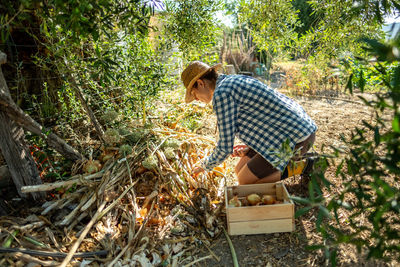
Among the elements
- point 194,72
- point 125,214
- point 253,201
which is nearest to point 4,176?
point 125,214

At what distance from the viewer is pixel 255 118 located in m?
2.26

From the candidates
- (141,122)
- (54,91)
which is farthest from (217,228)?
(54,91)

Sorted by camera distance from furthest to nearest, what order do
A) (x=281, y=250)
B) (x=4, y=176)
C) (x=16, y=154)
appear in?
1. (x=4, y=176)
2. (x=16, y=154)
3. (x=281, y=250)

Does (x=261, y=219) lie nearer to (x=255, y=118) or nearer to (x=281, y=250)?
(x=281, y=250)

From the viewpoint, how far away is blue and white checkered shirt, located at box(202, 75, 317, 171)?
2053 millimetres

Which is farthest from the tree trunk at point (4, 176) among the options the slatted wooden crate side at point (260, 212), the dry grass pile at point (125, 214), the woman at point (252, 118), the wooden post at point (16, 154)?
the slatted wooden crate side at point (260, 212)

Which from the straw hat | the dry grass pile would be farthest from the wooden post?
the straw hat

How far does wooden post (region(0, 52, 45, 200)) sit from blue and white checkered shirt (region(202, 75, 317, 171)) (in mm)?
1378

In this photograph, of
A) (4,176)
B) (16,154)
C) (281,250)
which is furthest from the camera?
(4,176)

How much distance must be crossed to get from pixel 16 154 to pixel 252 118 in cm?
186

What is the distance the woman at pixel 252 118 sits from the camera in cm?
207

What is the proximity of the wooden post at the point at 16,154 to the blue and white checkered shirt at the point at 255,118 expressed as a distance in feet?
4.52

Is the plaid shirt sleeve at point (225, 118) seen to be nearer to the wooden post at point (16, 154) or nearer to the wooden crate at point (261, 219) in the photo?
the wooden crate at point (261, 219)

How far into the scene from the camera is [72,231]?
1.99m
